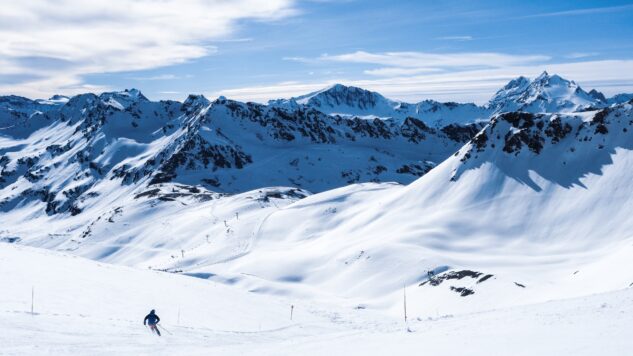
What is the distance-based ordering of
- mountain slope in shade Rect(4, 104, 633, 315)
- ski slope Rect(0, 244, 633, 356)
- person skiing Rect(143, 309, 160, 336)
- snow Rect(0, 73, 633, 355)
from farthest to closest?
mountain slope in shade Rect(4, 104, 633, 315) → person skiing Rect(143, 309, 160, 336) → snow Rect(0, 73, 633, 355) → ski slope Rect(0, 244, 633, 356)

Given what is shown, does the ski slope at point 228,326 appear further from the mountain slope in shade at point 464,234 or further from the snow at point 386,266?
the mountain slope in shade at point 464,234

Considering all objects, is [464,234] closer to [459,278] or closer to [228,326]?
[459,278]

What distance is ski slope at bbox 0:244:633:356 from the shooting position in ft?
54.0

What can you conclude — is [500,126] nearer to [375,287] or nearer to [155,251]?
[375,287]

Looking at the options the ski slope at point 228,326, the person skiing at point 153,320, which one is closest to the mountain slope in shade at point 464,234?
the ski slope at point 228,326

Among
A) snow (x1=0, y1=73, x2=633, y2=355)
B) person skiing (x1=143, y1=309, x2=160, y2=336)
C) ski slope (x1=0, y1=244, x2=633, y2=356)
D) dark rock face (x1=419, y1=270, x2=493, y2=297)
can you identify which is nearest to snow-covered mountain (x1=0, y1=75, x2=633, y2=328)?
dark rock face (x1=419, y1=270, x2=493, y2=297)

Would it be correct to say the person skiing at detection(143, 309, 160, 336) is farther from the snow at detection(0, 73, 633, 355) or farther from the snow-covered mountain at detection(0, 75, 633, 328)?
the snow-covered mountain at detection(0, 75, 633, 328)

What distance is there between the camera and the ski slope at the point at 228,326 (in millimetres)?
16469

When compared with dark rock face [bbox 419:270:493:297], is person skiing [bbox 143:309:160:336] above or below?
above

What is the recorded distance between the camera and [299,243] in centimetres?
Result: 8825

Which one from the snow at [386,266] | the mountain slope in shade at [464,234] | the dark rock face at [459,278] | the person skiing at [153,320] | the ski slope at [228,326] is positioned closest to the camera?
the ski slope at [228,326]

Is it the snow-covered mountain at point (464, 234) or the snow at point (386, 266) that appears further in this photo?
the snow-covered mountain at point (464, 234)

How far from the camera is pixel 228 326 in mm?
27500

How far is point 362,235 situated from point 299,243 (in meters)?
13.7
